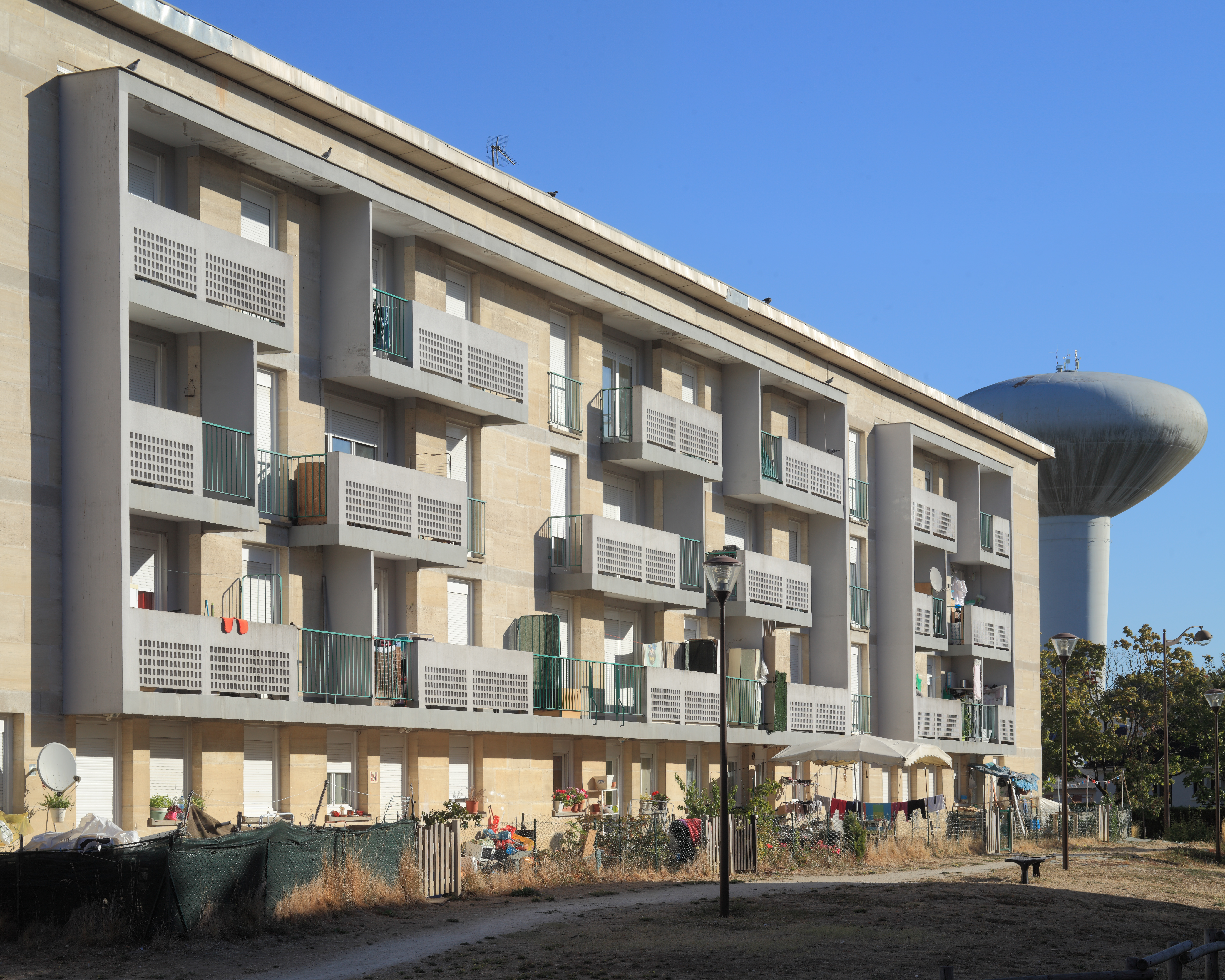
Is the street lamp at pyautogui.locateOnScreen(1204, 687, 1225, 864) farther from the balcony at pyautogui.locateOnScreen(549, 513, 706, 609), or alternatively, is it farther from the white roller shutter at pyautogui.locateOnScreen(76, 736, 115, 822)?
the white roller shutter at pyautogui.locateOnScreen(76, 736, 115, 822)

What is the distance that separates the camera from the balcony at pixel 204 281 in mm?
22734

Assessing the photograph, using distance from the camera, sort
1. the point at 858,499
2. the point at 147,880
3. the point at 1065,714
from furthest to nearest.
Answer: the point at 858,499
the point at 1065,714
the point at 147,880

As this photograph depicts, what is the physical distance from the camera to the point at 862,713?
44.5m

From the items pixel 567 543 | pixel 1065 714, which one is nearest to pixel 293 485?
pixel 567 543

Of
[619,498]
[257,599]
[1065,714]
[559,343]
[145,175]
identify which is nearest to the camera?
[145,175]

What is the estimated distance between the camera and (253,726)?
2505 cm

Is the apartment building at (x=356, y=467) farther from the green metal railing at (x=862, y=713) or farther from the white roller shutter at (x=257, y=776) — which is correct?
the green metal railing at (x=862, y=713)

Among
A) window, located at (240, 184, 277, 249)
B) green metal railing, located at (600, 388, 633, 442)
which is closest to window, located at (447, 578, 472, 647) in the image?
green metal railing, located at (600, 388, 633, 442)

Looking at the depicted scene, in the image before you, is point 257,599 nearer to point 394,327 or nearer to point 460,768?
point 394,327

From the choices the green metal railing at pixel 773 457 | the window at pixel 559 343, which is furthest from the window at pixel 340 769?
the green metal railing at pixel 773 457

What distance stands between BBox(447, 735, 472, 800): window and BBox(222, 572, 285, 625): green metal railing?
5.04 metres

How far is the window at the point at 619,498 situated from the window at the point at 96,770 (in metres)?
14.3

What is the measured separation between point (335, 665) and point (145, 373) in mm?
5486

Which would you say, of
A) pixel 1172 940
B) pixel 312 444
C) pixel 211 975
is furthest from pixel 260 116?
pixel 1172 940
